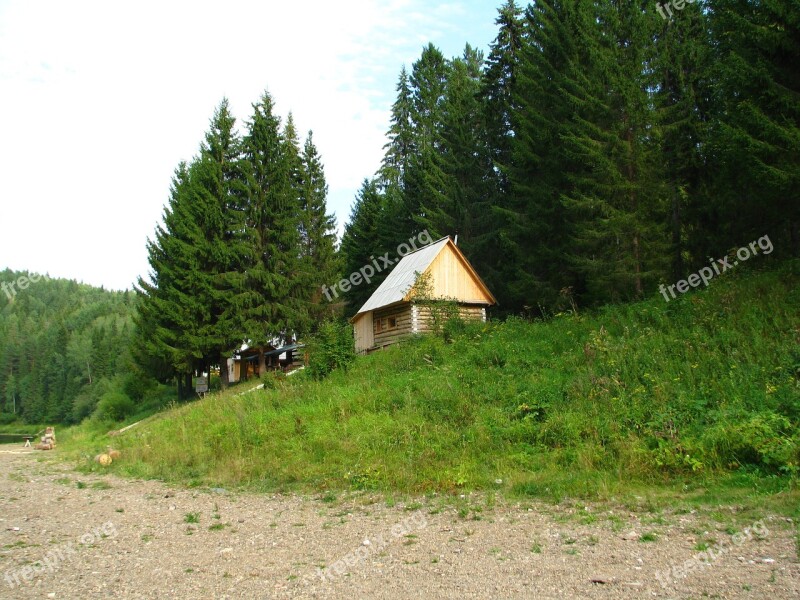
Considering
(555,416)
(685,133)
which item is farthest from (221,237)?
(555,416)

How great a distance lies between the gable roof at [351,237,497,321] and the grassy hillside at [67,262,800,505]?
929cm

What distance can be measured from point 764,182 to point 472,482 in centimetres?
1155

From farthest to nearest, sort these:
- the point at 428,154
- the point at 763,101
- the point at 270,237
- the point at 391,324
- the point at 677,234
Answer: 1. the point at 428,154
2. the point at 270,237
3. the point at 391,324
4. the point at 677,234
5. the point at 763,101

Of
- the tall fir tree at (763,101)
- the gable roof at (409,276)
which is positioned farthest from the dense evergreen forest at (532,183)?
the gable roof at (409,276)

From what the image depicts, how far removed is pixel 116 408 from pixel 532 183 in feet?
102

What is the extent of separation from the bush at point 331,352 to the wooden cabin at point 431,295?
20.4 feet

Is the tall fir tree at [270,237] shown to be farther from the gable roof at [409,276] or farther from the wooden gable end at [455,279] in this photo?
the wooden gable end at [455,279]

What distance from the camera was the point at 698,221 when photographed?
20.6 meters

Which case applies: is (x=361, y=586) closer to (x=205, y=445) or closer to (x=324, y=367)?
(x=205, y=445)

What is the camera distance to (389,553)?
18.2 feet

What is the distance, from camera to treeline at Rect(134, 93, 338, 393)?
28984 mm

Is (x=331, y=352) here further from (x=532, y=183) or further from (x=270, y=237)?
(x=270, y=237)

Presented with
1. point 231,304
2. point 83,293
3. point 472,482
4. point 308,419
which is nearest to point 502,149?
point 231,304

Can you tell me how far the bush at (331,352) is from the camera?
1802cm
